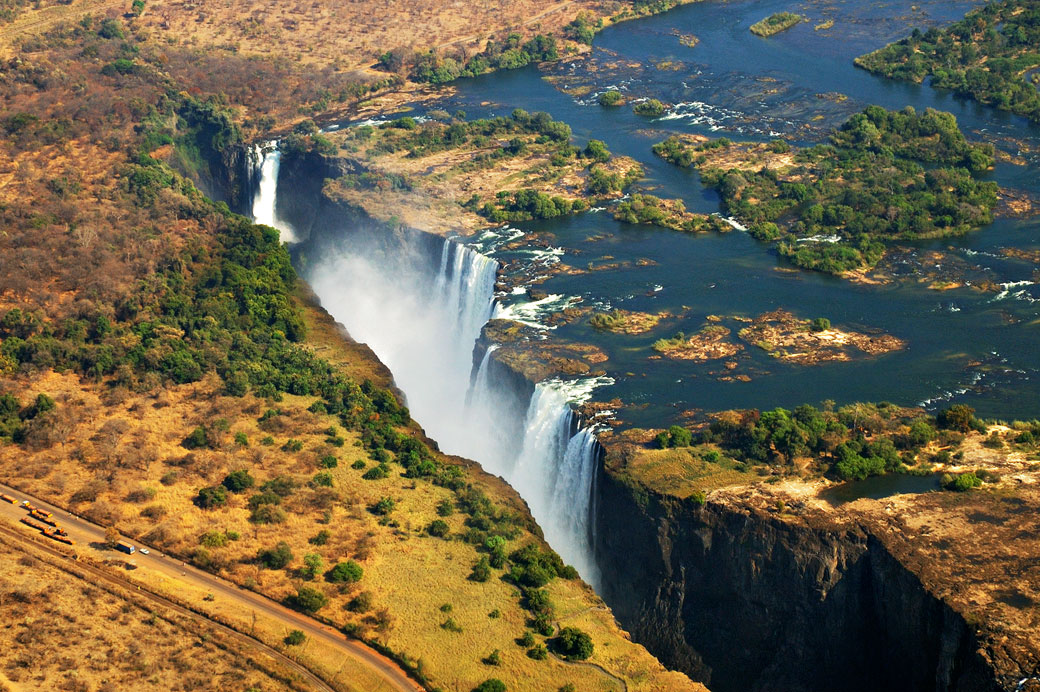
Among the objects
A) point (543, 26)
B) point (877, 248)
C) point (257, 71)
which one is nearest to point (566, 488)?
point (877, 248)

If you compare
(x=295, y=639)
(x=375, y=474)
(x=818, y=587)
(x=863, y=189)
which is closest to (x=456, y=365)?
(x=375, y=474)

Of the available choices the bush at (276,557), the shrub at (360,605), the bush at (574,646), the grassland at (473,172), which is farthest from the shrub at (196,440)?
the grassland at (473,172)

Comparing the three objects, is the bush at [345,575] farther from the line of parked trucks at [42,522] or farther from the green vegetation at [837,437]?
the green vegetation at [837,437]

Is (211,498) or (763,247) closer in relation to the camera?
(211,498)

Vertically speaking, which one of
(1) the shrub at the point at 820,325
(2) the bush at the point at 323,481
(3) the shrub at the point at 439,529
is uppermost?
(1) the shrub at the point at 820,325

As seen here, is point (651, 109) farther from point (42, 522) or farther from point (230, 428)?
point (42, 522)

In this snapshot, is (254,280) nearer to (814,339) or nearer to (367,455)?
(367,455)
